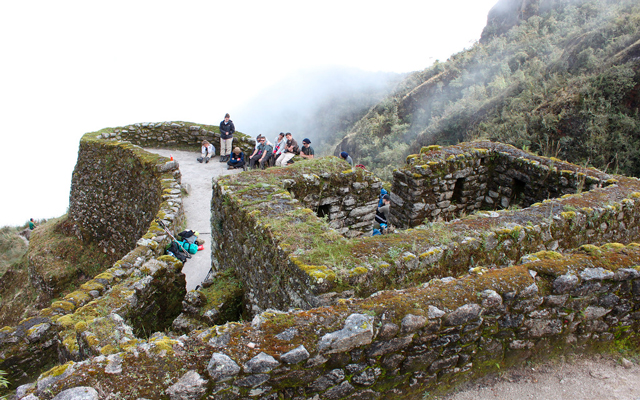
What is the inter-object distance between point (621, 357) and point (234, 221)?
19.4 ft

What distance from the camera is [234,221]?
6.89m

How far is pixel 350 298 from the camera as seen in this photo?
433 cm

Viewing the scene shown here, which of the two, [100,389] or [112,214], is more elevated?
[100,389]

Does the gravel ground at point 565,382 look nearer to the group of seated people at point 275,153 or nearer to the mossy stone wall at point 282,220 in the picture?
the mossy stone wall at point 282,220

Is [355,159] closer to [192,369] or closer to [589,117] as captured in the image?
[589,117]

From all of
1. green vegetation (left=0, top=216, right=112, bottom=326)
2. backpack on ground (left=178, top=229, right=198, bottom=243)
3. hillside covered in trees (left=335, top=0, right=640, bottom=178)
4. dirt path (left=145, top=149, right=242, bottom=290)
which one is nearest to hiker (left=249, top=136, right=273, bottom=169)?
dirt path (left=145, top=149, right=242, bottom=290)

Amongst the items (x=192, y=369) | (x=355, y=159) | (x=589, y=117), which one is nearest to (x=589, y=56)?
(x=589, y=117)

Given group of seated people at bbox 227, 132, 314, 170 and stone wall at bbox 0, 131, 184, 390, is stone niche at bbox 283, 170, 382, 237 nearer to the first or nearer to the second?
stone wall at bbox 0, 131, 184, 390

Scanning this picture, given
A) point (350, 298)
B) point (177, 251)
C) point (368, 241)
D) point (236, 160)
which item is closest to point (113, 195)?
point (236, 160)

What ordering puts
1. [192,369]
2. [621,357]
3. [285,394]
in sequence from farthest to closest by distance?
[621,357], [285,394], [192,369]

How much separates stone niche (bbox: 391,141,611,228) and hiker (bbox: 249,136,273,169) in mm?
5762

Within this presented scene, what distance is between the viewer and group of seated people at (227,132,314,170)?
13154 mm

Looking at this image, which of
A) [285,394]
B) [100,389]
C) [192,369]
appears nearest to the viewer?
[100,389]

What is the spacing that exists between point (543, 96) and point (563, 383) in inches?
657
